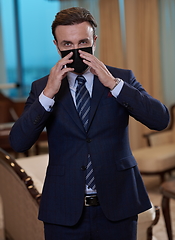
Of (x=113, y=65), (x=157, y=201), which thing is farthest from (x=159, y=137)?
(x=113, y=65)

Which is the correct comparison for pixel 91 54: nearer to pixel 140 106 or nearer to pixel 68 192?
pixel 140 106

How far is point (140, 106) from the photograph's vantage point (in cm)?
155

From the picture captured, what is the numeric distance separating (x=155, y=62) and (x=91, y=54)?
4993 mm

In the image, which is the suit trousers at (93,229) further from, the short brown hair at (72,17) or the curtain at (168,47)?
the curtain at (168,47)

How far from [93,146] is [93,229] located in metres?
0.33

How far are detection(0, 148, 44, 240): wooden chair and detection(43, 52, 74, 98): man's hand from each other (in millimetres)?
1048

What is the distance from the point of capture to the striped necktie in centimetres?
161

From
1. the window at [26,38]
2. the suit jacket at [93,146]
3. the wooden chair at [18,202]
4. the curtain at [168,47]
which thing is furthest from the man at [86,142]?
the window at [26,38]

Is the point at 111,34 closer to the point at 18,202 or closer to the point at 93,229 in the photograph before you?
the point at 18,202

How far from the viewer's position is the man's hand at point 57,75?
4.91 ft

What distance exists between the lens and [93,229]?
1589 mm

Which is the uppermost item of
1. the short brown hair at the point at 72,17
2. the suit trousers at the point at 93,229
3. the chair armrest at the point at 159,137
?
the short brown hair at the point at 72,17

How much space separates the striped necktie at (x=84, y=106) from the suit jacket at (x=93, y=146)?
3 centimetres

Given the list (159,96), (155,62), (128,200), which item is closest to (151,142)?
(159,96)
